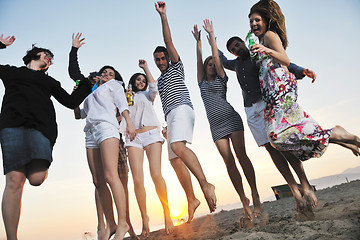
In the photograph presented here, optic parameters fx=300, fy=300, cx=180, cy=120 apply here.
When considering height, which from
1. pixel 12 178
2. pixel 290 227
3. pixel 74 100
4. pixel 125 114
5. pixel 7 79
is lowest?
pixel 290 227

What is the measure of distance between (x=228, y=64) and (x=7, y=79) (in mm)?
2634

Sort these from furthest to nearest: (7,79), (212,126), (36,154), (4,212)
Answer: (212,126) < (7,79) < (36,154) < (4,212)

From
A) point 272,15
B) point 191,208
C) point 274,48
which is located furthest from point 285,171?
point 272,15

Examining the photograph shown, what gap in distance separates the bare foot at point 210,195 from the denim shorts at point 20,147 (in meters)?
1.71

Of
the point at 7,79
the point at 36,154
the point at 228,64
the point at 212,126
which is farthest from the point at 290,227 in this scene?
the point at 7,79

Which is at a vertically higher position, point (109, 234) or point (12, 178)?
point (12, 178)

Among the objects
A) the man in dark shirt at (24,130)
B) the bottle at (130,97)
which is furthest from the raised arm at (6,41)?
the bottle at (130,97)

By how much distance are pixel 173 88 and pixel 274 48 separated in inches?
52.0

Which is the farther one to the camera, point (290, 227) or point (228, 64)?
point (228, 64)

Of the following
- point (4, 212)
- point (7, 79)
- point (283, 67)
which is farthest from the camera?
point (283, 67)

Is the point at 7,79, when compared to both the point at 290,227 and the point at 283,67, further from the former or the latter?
the point at 290,227

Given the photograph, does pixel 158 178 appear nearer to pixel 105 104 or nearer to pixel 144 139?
pixel 144 139

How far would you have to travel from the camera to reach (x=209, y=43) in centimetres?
398

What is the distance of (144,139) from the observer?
4105 millimetres
